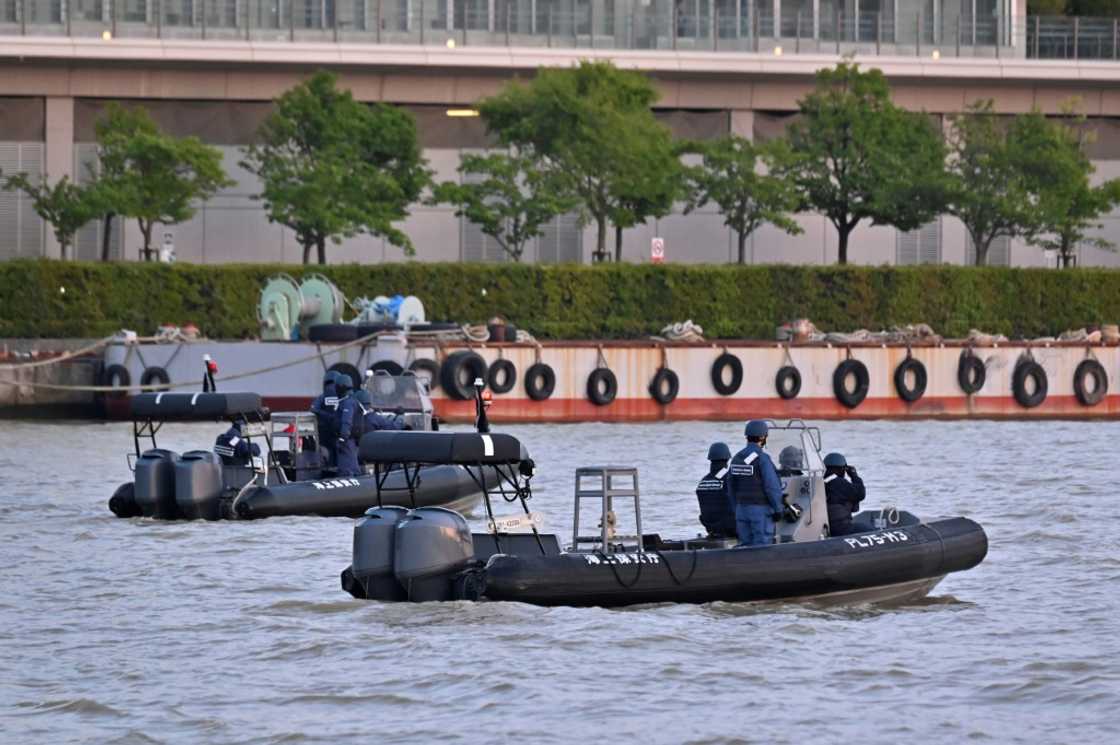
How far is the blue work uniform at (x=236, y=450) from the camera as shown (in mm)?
31906

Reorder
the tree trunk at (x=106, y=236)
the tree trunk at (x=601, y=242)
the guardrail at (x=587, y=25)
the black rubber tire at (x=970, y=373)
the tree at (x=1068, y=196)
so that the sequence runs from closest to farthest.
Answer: the black rubber tire at (x=970, y=373), the tree trunk at (x=106, y=236), the tree trunk at (x=601, y=242), the guardrail at (x=587, y=25), the tree at (x=1068, y=196)

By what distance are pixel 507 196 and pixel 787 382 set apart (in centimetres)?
1365

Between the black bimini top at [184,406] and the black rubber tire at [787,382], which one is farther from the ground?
the black bimini top at [184,406]

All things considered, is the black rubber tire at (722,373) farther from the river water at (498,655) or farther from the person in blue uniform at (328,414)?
the river water at (498,655)

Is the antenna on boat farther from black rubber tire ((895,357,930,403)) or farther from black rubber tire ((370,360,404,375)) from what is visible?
black rubber tire ((895,357,930,403))

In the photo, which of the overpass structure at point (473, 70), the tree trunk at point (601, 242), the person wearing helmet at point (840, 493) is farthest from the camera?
the overpass structure at point (473, 70)

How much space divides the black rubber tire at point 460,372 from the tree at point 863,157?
19.2m

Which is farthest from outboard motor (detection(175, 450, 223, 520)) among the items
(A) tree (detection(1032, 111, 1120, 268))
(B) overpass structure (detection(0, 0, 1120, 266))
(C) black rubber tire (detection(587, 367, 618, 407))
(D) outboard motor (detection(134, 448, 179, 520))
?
(A) tree (detection(1032, 111, 1120, 268))

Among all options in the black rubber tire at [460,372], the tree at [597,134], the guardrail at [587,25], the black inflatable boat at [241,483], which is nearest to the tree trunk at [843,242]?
the tree at [597,134]

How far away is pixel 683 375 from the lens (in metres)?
59.6

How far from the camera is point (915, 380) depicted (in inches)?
2404

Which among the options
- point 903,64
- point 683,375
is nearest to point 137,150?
point 683,375

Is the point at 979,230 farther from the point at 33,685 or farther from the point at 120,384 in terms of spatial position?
the point at 33,685

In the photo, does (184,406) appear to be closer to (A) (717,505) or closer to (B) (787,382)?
(A) (717,505)
